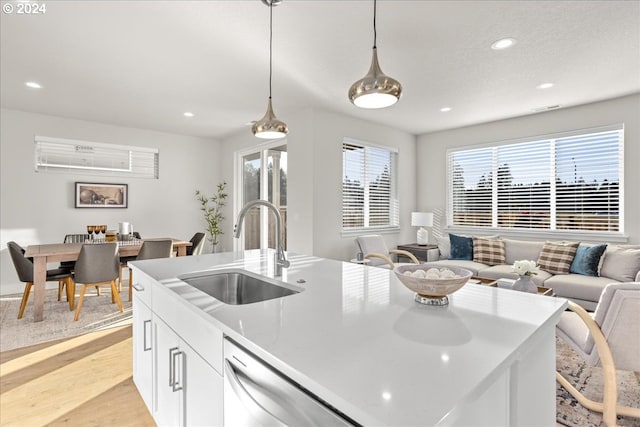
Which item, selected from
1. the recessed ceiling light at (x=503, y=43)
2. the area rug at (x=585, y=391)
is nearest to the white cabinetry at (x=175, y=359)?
the area rug at (x=585, y=391)

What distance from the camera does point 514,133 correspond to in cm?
497

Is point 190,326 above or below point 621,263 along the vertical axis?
above

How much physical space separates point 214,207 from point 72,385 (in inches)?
182

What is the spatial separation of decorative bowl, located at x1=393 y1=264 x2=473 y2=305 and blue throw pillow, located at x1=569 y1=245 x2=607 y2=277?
3542 mm

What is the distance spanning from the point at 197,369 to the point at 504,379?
3.29 feet

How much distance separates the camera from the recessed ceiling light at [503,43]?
8.90 feet

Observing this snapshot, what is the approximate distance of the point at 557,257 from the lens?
13.1 feet

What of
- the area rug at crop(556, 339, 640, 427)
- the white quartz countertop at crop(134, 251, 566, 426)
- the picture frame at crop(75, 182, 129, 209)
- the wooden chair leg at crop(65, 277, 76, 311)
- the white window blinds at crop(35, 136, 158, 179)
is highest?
the white window blinds at crop(35, 136, 158, 179)

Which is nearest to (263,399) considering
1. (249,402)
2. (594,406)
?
(249,402)

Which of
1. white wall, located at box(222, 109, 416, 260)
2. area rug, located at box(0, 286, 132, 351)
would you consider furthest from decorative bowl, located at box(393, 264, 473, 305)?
area rug, located at box(0, 286, 132, 351)

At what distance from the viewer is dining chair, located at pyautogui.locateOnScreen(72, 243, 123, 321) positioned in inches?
143

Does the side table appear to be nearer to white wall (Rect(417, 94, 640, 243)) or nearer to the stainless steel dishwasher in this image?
A: white wall (Rect(417, 94, 640, 243))

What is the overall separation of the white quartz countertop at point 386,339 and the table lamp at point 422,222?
3965 mm

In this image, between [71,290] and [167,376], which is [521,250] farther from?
[71,290]
